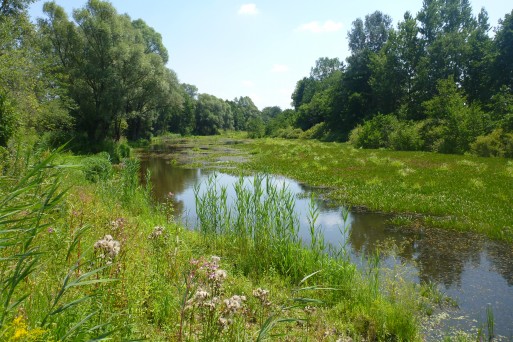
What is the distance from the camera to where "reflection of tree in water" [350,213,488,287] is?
24.5 ft

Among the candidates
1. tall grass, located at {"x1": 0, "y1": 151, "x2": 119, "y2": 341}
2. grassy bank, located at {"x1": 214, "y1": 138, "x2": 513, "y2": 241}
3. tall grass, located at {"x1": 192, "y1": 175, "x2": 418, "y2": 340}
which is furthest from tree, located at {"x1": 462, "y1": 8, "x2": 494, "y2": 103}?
tall grass, located at {"x1": 0, "y1": 151, "x2": 119, "y2": 341}

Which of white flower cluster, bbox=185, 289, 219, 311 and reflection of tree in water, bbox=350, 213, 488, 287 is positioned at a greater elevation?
white flower cluster, bbox=185, 289, 219, 311

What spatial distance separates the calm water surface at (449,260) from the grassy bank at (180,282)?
0.70 m

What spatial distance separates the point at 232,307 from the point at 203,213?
6.24 meters

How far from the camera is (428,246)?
358 inches

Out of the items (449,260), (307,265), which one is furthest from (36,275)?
(449,260)

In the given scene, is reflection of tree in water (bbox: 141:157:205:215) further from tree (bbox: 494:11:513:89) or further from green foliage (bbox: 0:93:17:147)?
tree (bbox: 494:11:513:89)

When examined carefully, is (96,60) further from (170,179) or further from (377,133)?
(377,133)

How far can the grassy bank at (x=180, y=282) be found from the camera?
250 cm

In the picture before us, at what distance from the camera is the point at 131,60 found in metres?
30.6

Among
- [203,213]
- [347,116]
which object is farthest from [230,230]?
[347,116]

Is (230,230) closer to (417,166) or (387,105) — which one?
(417,166)

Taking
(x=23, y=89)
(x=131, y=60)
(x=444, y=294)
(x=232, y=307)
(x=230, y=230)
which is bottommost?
(x=444, y=294)

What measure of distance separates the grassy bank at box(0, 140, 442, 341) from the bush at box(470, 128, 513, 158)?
85.5 feet
